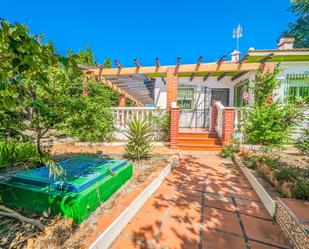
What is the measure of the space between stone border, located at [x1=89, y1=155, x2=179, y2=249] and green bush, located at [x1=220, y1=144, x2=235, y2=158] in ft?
11.5

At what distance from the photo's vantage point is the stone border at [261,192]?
3.00 metres

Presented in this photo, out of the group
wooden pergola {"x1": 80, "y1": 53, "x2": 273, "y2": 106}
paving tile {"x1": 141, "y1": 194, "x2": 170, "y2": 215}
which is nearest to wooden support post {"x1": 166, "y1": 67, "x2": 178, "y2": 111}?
wooden pergola {"x1": 80, "y1": 53, "x2": 273, "y2": 106}

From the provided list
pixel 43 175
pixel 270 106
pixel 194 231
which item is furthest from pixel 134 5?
pixel 194 231

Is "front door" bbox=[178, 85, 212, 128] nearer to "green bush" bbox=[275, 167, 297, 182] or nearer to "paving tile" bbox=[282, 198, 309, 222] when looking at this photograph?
"green bush" bbox=[275, 167, 297, 182]

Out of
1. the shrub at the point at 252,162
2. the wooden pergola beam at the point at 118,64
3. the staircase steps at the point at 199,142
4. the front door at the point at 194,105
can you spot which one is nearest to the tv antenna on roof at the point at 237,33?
the front door at the point at 194,105

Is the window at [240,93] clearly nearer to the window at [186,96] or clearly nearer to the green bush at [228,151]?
the window at [186,96]

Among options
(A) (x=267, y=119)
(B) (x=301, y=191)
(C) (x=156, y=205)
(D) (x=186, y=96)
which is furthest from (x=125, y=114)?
(B) (x=301, y=191)

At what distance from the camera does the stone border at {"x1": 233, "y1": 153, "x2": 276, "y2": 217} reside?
300 cm

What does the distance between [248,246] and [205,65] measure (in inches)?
270

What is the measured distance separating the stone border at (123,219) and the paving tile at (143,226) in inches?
3.1

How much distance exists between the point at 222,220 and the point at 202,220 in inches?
12.1

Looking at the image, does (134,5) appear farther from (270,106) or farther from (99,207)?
(99,207)

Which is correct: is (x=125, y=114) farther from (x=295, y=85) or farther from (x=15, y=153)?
(x=295, y=85)

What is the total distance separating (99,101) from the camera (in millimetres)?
8344
